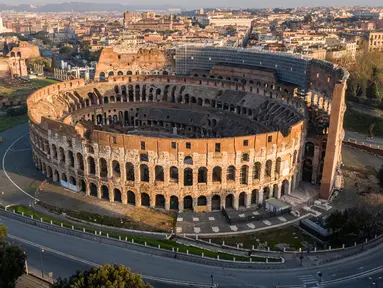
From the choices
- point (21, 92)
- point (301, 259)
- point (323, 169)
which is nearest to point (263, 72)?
point (323, 169)

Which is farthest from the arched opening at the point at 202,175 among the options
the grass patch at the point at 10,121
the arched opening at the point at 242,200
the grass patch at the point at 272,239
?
the grass patch at the point at 10,121

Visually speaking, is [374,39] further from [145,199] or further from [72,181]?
[72,181]

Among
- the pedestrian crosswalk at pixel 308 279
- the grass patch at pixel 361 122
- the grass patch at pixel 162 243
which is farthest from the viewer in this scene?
the grass patch at pixel 361 122

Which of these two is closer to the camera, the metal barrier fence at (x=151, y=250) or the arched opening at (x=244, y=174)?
the metal barrier fence at (x=151, y=250)

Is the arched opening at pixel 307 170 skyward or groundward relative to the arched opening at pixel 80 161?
groundward

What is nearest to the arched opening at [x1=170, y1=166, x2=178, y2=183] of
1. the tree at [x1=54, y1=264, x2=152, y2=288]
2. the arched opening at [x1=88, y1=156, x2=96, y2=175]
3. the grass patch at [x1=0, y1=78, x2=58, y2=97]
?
the arched opening at [x1=88, y1=156, x2=96, y2=175]

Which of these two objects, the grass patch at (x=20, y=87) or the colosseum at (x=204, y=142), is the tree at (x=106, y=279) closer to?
the colosseum at (x=204, y=142)

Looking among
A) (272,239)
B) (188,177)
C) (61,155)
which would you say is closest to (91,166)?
(61,155)

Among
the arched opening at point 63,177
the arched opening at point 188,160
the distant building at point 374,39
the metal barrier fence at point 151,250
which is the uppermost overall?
the distant building at point 374,39

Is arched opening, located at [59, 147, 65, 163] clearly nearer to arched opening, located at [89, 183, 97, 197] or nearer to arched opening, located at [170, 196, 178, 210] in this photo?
arched opening, located at [89, 183, 97, 197]
